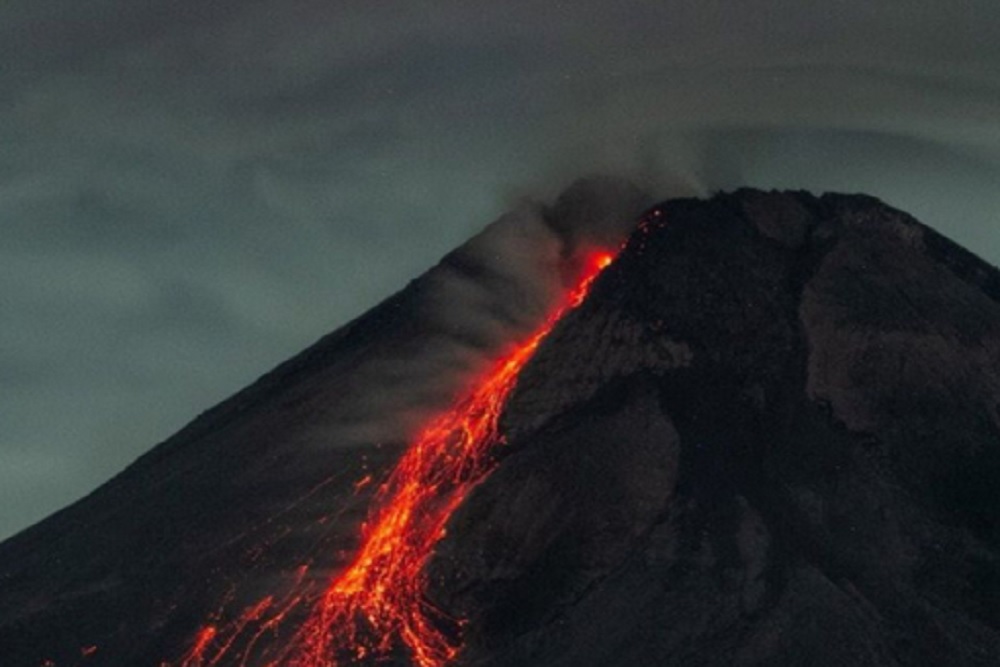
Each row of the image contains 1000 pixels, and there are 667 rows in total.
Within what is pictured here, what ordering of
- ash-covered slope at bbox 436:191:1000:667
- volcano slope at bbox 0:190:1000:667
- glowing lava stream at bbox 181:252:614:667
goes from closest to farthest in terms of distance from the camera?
ash-covered slope at bbox 436:191:1000:667, volcano slope at bbox 0:190:1000:667, glowing lava stream at bbox 181:252:614:667

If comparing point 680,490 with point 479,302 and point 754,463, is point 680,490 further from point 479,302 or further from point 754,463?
point 479,302

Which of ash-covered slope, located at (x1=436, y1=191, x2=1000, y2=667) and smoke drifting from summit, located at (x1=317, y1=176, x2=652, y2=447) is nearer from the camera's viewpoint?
ash-covered slope, located at (x1=436, y1=191, x2=1000, y2=667)

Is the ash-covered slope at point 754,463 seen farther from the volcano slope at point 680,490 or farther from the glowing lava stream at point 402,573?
the glowing lava stream at point 402,573

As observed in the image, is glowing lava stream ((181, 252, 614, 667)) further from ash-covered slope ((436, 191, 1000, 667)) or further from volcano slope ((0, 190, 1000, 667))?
ash-covered slope ((436, 191, 1000, 667))

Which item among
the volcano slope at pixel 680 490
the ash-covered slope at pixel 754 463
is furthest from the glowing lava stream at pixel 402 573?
the ash-covered slope at pixel 754 463

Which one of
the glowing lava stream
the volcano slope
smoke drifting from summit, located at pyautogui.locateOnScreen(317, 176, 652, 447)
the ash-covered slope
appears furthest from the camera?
smoke drifting from summit, located at pyautogui.locateOnScreen(317, 176, 652, 447)

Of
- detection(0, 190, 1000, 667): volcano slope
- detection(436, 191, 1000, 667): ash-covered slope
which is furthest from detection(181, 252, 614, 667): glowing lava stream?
detection(436, 191, 1000, 667): ash-covered slope

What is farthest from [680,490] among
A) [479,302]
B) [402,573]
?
[479,302]
